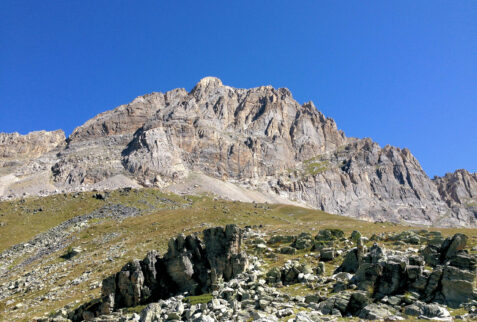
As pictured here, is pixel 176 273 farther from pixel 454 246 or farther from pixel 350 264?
pixel 454 246

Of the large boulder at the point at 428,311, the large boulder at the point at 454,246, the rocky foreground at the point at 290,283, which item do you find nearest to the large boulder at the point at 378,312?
the rocky foreground at the point at 290,283

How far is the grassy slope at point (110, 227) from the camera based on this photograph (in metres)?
47.6

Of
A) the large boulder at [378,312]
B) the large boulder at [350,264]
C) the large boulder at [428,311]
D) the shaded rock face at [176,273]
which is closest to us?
the large boulder at [428,311]

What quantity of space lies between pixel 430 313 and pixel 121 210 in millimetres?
123291

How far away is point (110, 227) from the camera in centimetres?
9588

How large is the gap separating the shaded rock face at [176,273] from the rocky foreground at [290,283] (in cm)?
9

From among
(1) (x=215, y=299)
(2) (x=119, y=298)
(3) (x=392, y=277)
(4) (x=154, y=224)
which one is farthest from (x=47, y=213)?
(3) (x=392, y=277)

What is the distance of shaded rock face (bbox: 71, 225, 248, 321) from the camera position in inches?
1308

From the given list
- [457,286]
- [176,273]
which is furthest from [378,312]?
[176,273]

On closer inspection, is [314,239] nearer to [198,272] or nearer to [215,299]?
[198,272]

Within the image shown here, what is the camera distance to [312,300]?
81.7 ft

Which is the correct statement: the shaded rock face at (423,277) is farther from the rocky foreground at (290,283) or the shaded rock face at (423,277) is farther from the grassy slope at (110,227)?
the grassy slope at (110,227)

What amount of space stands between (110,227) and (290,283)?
7701 cm

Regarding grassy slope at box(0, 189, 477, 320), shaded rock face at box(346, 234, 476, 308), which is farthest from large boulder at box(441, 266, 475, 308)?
grassy slope at box(0, 189, 477, 320)
